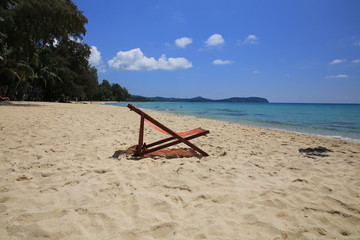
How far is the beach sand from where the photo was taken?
1.85 meters

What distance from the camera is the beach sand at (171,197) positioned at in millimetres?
1850

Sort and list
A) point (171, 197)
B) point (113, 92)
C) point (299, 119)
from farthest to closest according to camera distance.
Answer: point (113, 92) → point (299, 119) → point (171, 197)

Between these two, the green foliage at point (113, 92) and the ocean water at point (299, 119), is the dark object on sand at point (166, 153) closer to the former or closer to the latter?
the ocean water at point (299, 119)

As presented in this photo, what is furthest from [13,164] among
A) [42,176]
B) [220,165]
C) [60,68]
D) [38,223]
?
[60,68]

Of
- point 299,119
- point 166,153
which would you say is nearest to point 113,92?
point 299,119

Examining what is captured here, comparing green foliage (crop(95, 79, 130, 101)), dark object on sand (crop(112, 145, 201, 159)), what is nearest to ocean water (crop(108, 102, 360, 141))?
dark object on sand (crop(112, 145, 201, 159))

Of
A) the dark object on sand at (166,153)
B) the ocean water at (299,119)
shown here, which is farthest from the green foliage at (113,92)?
the dark object on sand at (166,153)

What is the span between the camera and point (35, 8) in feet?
43.9

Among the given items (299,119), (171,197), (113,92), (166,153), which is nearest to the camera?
(171,197)

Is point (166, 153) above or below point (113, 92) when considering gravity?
below

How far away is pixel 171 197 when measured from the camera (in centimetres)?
246

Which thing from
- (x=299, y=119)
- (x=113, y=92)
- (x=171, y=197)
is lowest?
(x=171, y=197)

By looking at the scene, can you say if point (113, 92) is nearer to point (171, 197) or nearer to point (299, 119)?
point (299, 119)

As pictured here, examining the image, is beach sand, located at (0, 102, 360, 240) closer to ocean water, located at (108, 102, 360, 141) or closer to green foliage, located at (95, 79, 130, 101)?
ocean water, located at (108, 102, 360, 141)
